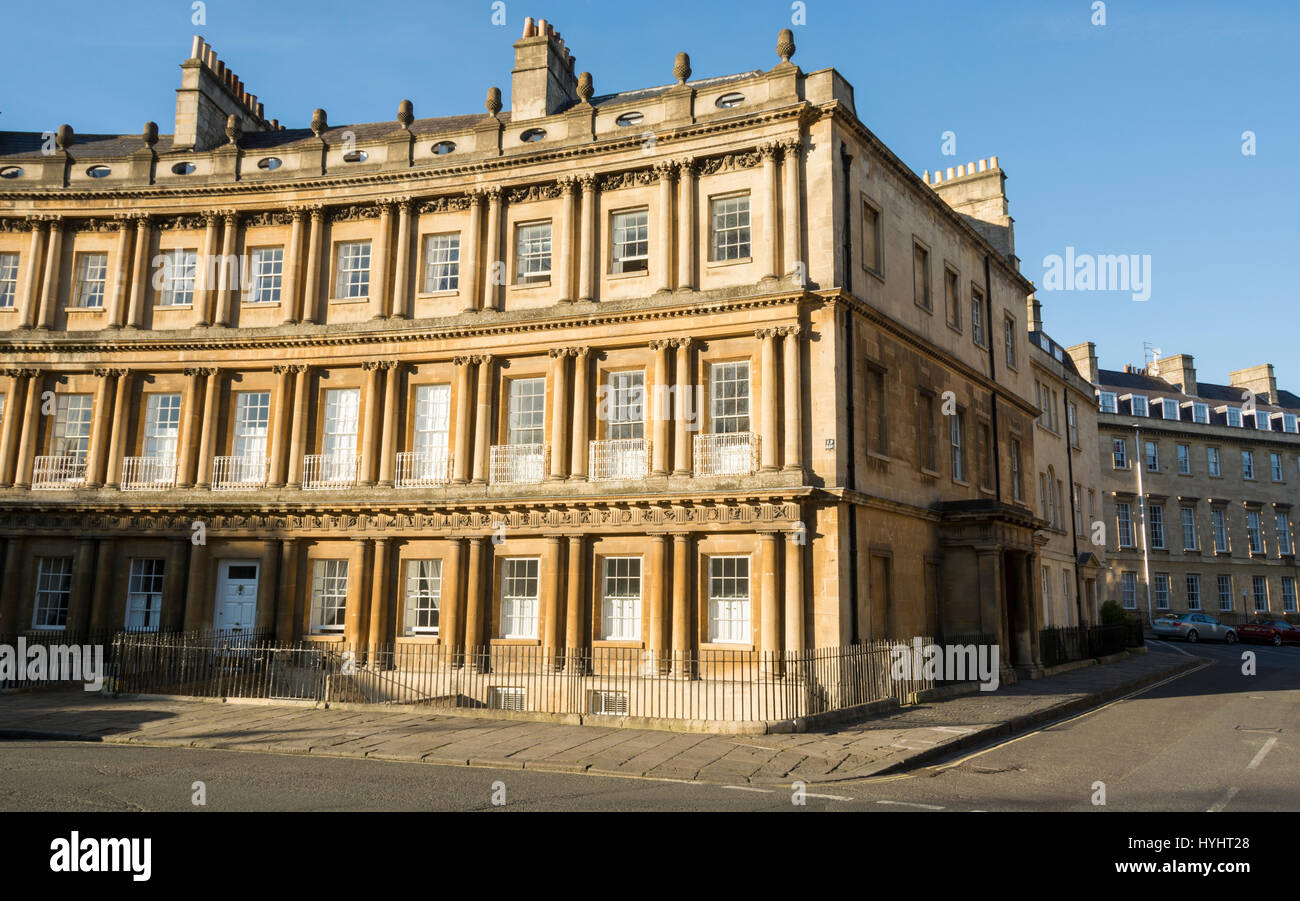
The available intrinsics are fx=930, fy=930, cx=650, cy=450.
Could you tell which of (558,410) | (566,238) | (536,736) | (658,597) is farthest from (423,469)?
(536,736)

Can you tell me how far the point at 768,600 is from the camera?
19.8 m

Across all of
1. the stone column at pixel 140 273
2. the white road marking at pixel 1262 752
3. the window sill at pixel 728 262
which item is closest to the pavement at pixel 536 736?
the white road marking at pixel 1262 752

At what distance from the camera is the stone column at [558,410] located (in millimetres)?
22656

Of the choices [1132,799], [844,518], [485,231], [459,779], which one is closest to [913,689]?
[844,518]

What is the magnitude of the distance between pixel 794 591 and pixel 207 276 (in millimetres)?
18693

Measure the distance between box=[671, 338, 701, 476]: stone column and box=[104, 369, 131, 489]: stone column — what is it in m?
15.7

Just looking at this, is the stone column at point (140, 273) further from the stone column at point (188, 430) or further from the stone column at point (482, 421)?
the stone column at point (482, 421)

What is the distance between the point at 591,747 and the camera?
13461 millimetres

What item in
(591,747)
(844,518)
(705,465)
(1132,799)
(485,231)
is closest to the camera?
(1132,799)

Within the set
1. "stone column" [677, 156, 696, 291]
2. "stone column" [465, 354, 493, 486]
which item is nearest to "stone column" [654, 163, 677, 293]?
"stone column" [677, 156, 696, 291]

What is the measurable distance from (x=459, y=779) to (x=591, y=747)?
2680 millimetres

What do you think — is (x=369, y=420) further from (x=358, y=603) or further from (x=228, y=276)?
(x=228, y=276)
